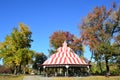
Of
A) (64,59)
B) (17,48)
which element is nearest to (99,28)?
(64,59)

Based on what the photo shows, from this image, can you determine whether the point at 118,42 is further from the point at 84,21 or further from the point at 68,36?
the point at 68,36

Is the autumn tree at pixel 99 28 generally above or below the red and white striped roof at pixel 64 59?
above

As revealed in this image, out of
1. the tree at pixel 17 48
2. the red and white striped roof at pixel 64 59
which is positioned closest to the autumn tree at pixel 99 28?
the red and white striped roof at pixel 64 59

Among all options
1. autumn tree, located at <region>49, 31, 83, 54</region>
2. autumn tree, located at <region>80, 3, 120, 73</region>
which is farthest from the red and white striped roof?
autumn tree, located at <region>49, 31, 83, 54</region>

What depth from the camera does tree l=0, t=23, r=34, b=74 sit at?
218 ft

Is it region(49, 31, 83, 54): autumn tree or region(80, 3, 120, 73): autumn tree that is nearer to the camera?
region(80, 3, 120, 73): autumn tree

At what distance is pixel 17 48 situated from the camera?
223 feet

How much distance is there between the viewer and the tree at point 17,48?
218 feet

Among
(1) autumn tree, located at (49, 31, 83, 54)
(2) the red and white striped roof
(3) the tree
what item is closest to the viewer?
(2) the red and white striped roof

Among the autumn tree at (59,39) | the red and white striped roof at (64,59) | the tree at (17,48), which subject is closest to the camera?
the red and white striped roof at (64,59)

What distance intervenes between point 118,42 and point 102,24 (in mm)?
5143

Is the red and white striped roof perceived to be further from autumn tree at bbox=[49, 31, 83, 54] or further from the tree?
autumn tree at bbox=[49, 31, 83, 54]

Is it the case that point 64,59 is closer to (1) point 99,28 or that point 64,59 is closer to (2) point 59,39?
(1) point 99,28

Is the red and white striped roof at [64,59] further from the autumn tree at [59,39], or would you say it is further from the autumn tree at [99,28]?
the autumn tree at [59,39]
